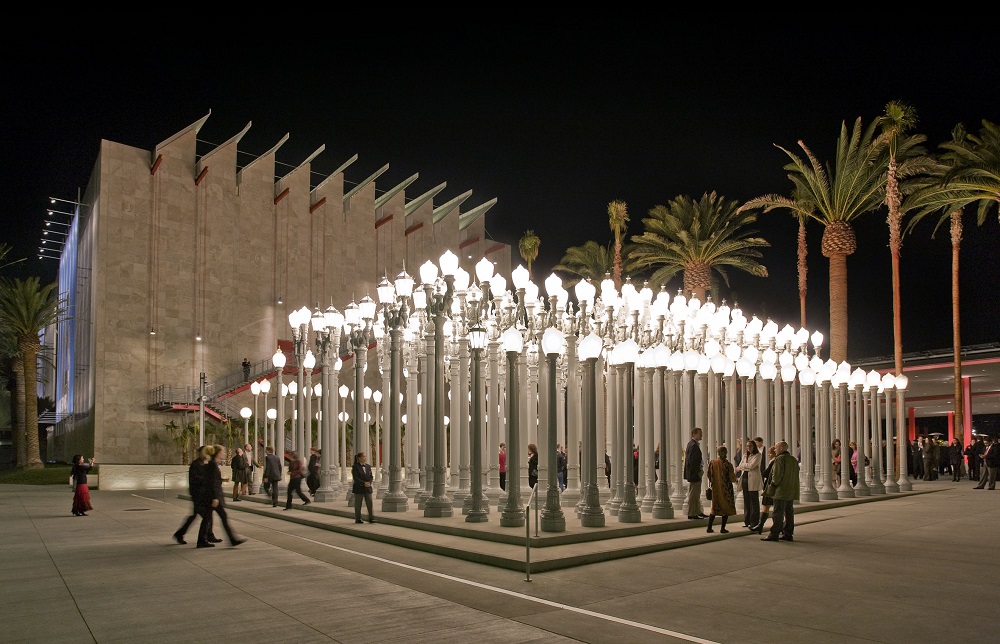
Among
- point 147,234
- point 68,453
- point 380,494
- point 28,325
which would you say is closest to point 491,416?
point 380,494

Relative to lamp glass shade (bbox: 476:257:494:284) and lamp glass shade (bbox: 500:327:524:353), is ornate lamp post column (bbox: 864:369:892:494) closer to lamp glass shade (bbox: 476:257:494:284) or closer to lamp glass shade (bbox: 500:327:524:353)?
Result: lamp glass shade (bbox: 476:257:494:284)

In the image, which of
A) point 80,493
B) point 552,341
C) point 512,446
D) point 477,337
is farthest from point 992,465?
point 80,493

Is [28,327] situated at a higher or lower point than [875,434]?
higher

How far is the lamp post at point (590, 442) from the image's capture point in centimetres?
1421

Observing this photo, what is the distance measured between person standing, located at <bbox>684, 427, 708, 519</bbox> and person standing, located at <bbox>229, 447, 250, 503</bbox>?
44.4 feet

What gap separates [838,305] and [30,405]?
44.3 metres

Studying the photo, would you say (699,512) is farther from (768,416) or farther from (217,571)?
(217,571)

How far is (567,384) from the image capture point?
1984 cm

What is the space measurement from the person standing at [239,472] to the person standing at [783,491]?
51.0 feet

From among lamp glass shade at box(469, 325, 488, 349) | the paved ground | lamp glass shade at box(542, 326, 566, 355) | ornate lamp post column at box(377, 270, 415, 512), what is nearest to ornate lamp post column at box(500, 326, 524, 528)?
lamp glass shade at box(542, 326, 566, 355)

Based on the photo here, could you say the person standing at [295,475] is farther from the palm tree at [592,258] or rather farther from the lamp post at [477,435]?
the palm tree at [592,258]

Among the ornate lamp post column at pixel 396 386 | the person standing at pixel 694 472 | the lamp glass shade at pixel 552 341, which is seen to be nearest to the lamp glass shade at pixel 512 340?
the lamp glass shade at pixel 552 341

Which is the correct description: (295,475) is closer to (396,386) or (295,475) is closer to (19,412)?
(396,386)

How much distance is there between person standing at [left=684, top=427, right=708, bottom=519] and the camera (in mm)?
15594
